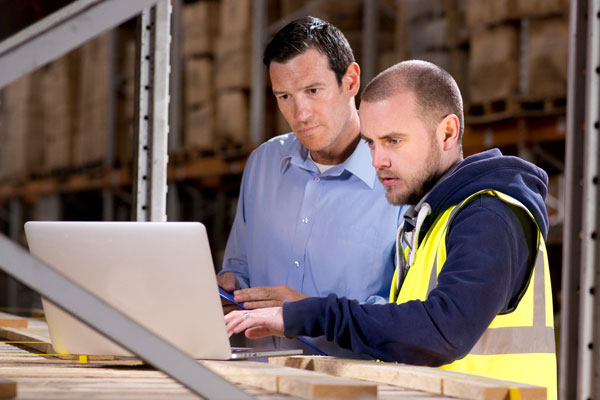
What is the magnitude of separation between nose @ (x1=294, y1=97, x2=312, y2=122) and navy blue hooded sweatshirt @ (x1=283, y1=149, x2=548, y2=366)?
2.98 feet

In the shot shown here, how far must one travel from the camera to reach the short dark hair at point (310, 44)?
3068 mm

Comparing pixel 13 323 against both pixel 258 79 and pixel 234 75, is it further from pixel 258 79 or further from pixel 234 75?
pixel 234 75

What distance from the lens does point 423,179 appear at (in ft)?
7.91

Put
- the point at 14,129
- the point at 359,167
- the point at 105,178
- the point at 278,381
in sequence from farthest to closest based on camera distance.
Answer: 1. the point at 14,129
2. the point at 105,178
3. the point at 359,167
4. the point at 278,381

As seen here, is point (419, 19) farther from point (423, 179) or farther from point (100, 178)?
point (100, 178)

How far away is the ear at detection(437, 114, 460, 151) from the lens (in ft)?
7.89

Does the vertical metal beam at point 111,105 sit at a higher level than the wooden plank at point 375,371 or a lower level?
higher

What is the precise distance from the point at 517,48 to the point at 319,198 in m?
3.71

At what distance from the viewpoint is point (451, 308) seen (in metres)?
2.04

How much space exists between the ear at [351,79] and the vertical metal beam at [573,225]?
54.9 inches

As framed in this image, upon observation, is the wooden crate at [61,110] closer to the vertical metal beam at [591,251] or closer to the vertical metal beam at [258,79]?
the vertical metal beam at [258,79]

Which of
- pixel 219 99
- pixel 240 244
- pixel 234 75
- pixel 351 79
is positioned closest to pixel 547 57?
pixel 351 79

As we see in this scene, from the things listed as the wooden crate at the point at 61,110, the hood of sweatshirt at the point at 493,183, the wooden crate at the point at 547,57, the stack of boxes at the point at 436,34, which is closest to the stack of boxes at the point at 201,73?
the stack of boxes at the point at 436,34

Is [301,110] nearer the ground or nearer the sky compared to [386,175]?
nearer the sky
